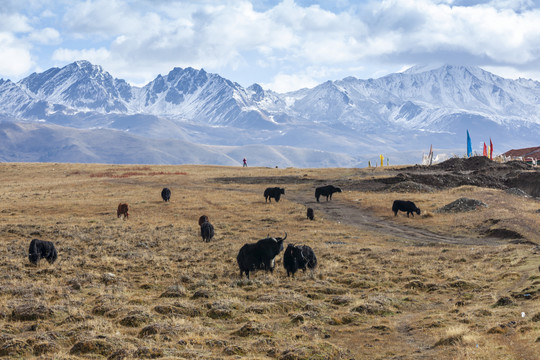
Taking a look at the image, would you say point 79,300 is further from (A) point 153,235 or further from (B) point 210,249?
(A) point 153,235

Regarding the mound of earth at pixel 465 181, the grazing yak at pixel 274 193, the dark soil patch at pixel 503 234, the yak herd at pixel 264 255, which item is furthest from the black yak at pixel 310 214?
the mound of earth at pixel 465 181

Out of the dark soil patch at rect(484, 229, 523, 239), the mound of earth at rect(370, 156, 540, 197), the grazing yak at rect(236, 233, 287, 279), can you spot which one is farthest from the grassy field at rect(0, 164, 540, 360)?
the mound of earth at rect(370, 156, 540, 197)

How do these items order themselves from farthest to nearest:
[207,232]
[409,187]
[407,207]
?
[409,187]
[407,207]
[207,232]

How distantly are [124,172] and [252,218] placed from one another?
186ft

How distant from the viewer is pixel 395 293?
19.5 meters

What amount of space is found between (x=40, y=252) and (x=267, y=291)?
11.3 m

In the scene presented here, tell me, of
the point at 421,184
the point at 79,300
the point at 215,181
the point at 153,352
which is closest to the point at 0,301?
the point at 79,300

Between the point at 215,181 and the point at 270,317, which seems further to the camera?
the point at 215,181

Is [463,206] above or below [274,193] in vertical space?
below

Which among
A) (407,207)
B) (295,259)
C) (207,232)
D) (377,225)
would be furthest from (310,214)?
(295,259)

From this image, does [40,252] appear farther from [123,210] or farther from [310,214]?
[310,214]

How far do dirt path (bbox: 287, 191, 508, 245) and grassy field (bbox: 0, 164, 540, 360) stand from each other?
458mm

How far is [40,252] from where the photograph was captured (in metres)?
24.0

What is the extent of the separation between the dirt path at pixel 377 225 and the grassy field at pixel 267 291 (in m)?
0.46
